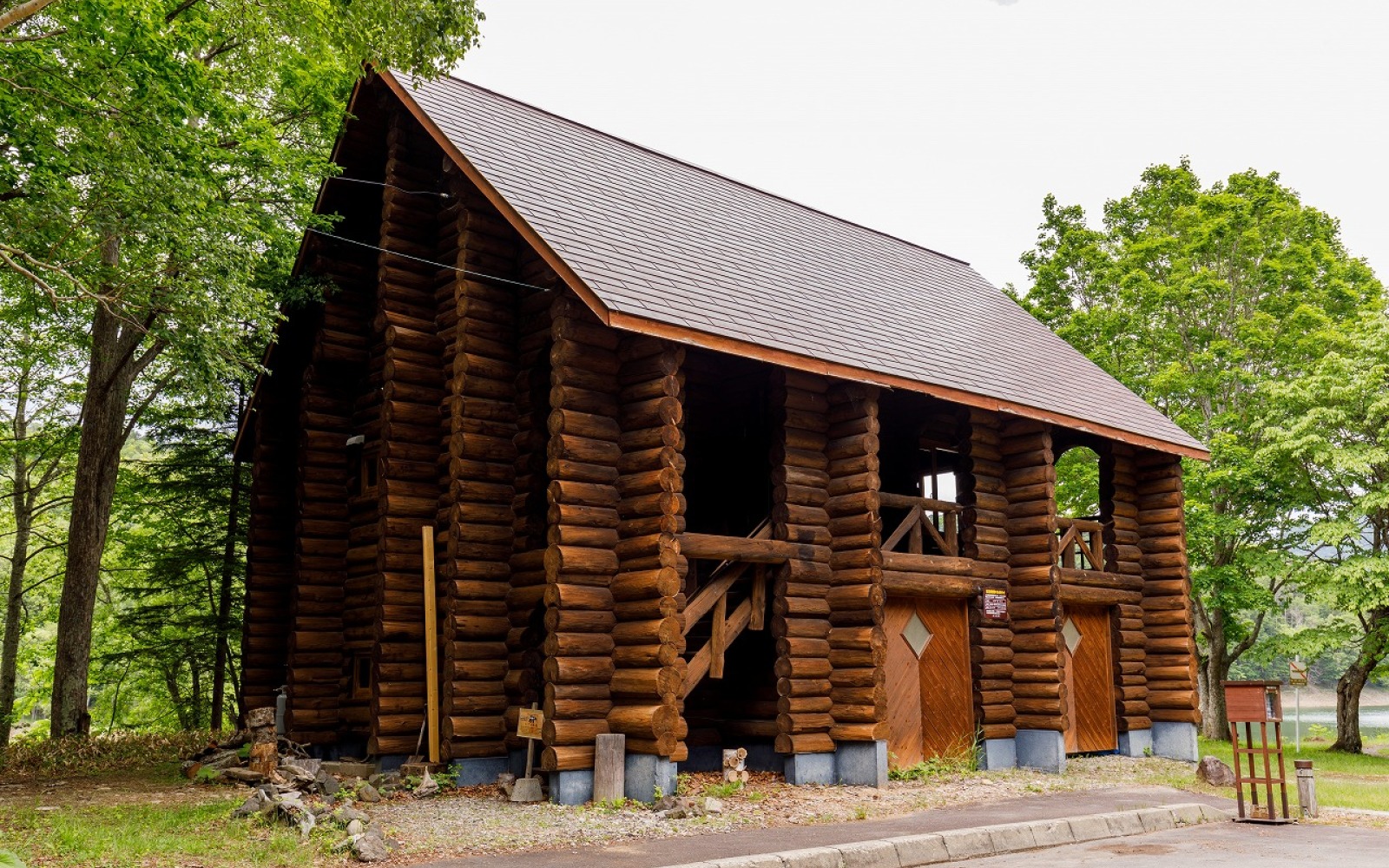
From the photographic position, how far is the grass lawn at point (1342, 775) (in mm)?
14602

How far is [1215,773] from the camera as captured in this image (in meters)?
15.6

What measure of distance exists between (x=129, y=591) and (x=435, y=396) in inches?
550

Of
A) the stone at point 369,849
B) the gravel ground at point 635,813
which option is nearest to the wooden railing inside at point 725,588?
the gravel ground at point 635,813

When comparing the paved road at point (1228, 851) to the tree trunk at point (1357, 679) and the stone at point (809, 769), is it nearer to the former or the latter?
the stone at point (809, 769)

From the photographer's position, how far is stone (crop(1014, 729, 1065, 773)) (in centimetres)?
1661

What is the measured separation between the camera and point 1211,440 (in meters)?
27.1

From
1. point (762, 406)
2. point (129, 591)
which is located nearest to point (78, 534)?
point (129, 591)

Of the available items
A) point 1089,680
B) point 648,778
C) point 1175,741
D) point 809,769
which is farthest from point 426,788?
point 1175,741

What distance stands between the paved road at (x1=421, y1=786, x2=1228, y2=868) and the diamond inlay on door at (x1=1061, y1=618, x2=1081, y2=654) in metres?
5.59

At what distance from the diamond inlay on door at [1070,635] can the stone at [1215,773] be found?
142 inches

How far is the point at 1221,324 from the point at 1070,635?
15.1 metres

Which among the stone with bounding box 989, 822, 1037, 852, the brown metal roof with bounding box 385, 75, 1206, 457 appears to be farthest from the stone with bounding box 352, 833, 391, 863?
the stone with bounding box 989, 822, 1037, 852

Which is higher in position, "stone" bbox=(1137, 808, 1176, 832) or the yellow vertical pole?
the yellow vertical pole

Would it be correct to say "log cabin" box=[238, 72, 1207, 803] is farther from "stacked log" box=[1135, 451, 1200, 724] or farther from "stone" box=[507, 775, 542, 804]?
"stone" box=[507, 775, 542, 804]
